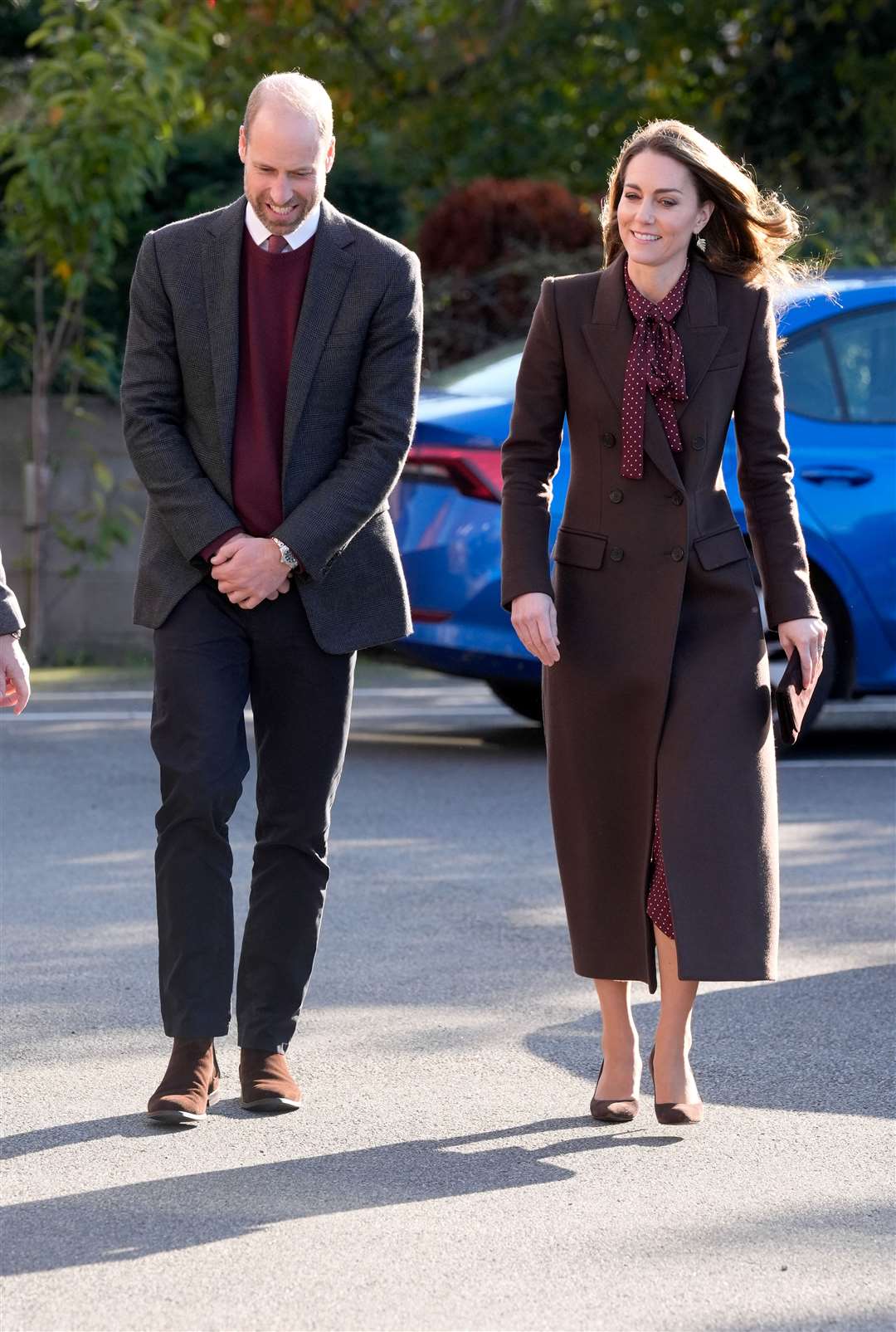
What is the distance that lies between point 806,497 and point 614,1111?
4.43m

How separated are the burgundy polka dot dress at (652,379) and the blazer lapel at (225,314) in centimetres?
74

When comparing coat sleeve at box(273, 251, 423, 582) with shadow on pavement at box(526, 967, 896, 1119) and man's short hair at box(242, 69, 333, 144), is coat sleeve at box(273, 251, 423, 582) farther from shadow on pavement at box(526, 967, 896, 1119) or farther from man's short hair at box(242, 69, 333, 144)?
shadow on pavement at box(526, 967, 896, 1119)

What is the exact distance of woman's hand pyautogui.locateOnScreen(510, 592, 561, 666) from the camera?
424 cm

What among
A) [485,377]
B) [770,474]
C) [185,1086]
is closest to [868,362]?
[485,377]

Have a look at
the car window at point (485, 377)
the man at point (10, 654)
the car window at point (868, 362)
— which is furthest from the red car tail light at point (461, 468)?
the man at point (10, 654)

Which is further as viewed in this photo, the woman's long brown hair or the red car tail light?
the red car tail light

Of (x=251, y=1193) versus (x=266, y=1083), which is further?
(x=266, y=1083)

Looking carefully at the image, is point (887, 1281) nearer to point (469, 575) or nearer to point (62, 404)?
point (469, 575)

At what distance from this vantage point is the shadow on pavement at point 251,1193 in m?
3.57

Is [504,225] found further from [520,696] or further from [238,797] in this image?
[238,797]

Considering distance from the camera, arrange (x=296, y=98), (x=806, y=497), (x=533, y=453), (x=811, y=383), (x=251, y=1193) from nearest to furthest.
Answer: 1. (x=251, y=1193)
2. (x=296, y=98)
3. (x=533, y=453)
4. (x=806, y=497)
5. (x=811, y=383)

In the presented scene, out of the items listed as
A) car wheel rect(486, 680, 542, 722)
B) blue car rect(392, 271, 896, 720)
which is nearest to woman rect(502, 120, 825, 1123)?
blue car rect(392, 271, 896, 720)

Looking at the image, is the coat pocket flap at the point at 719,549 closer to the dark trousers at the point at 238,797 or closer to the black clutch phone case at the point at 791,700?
the black clutch phone case at the point at 791,700

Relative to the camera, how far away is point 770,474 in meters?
4.35
